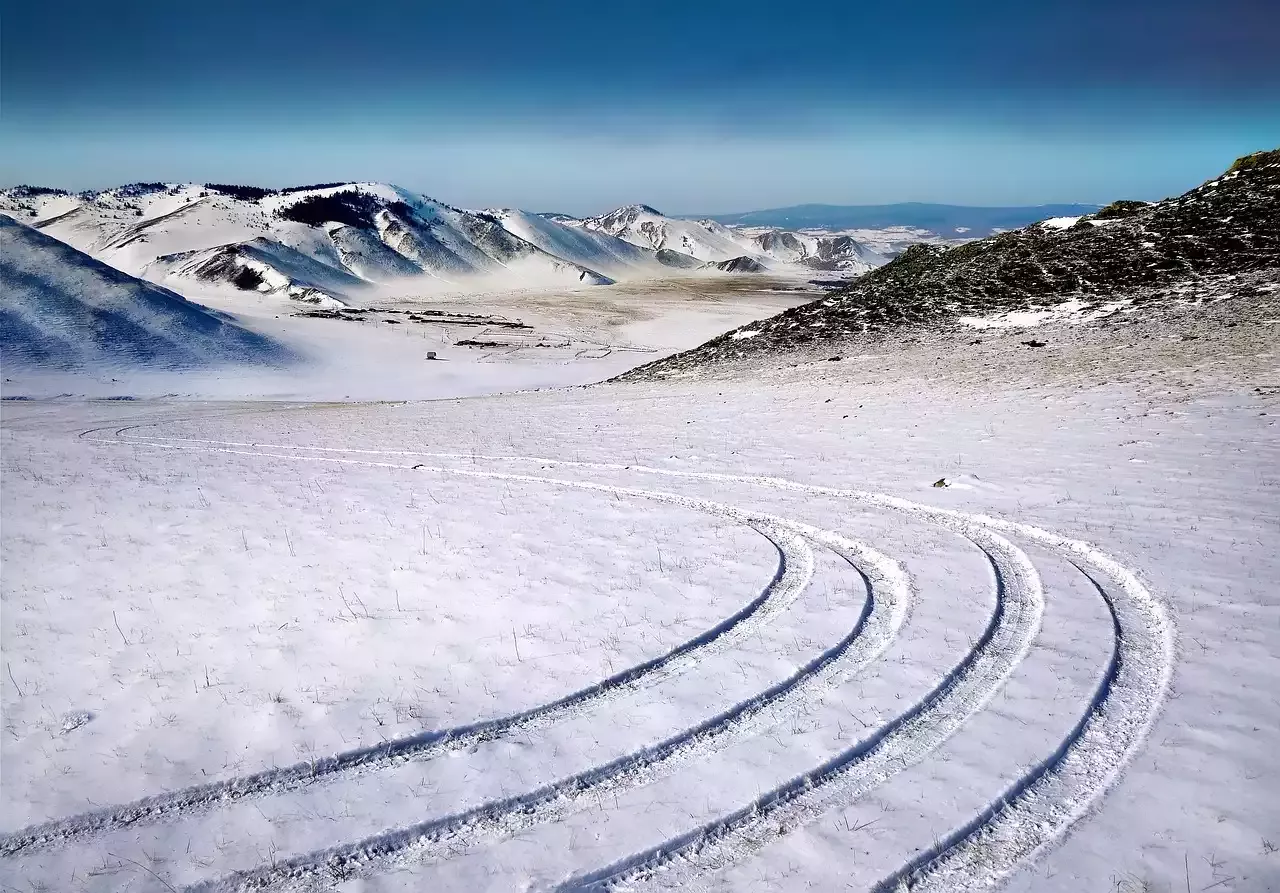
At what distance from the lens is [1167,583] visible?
418 inches

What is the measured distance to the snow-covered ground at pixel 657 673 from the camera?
6172mm

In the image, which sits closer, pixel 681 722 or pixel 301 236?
pixel 681 722

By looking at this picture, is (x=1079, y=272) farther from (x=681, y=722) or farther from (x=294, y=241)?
(x=294, y=241)

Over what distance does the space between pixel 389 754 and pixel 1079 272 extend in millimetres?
47306

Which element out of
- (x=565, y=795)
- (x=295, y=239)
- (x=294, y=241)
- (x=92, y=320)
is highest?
(x=295, y=239)

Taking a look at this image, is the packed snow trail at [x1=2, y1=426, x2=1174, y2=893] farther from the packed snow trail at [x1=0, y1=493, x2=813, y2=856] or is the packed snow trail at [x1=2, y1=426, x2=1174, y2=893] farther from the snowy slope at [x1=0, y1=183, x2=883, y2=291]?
the snowy slope at [x1=0, y1=183, x2=883, y2=291]

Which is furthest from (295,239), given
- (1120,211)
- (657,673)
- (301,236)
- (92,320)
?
(657,673)

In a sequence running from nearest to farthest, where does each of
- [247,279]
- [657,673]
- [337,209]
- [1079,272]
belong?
[657,673] → [1079,272] → [247,279] → [337,209]

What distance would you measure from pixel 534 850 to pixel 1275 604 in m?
10.2

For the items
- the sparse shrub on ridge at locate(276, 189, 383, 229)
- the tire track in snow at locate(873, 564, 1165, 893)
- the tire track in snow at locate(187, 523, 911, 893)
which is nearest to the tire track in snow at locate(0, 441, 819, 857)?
the tire track in snow at locate(187, 523, 911, 893)

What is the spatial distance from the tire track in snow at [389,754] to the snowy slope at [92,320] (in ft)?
181

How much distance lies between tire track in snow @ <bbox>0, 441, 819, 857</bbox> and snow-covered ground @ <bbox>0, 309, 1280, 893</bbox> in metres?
0.04

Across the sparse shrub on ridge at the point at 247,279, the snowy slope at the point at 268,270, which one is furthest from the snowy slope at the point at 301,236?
the sparse shrub on ridge at the point at 247,279

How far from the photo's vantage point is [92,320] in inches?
2196
